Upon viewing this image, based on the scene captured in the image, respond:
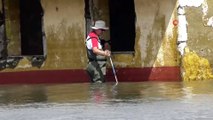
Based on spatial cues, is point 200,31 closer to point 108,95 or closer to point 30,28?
point 108,95

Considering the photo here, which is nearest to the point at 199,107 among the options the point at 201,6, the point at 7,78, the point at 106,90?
the point at 106,90

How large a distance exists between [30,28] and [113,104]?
6781 millimetres

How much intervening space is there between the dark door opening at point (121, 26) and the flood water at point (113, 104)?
294 cm

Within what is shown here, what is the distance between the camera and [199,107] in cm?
748

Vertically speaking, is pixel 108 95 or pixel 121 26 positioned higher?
pixel 121 26

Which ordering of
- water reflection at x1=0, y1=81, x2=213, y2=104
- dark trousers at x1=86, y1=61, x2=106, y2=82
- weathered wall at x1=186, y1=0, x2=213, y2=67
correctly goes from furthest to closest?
weathered wall at x1=186, y1=0, x2=213, y2=67 < dark trousers at x1=86, y1=61, x2=106, y2=82 < water reflection at x1=0, y1=81, x2=213, y2=104

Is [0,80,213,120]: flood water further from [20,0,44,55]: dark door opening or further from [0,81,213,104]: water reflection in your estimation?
[20,0,44,55]: dark door opening

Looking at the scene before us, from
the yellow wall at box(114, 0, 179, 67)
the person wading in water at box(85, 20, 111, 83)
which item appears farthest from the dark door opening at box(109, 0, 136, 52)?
the person wading in water at box(85, 20, 111, 83)

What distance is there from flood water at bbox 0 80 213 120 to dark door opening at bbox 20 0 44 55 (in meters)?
3.55

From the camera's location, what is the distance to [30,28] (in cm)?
1448

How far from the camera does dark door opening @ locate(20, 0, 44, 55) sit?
47.4ft

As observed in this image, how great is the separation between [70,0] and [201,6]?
3.18m

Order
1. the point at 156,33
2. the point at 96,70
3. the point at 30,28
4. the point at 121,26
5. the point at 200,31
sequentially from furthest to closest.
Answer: the point at 30,28, the point at 121,26, the point at 156,33, the point at 200,31, the point at 96,70

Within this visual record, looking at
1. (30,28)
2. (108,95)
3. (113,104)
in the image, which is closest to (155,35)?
(30,28)
